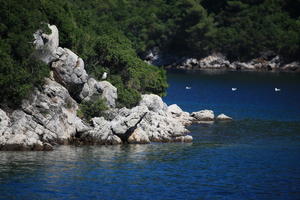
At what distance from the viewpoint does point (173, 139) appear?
253 ft

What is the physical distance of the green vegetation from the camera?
76812 millimetres

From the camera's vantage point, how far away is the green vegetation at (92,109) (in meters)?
76.8

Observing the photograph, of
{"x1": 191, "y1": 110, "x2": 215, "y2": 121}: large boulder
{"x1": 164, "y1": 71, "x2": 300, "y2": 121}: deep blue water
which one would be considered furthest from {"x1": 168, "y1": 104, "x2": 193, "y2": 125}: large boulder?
{"x1": 164, "y1": 71, "x2": 300, "y2": 121}: deep blue water

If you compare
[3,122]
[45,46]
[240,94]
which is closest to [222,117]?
[45,46]

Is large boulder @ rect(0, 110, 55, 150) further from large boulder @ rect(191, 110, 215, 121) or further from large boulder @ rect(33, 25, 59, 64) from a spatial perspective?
large boulder @ rect(191, 110, 215, 121)

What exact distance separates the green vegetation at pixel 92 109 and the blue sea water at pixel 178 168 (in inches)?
266

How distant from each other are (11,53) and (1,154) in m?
12.8

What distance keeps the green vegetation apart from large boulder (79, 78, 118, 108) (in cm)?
100

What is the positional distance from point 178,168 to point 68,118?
15.1m

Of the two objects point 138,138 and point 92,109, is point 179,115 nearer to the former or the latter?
point 92,109

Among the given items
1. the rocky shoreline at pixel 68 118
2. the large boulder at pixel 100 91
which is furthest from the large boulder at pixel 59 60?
the large boulder at pixel 100 91

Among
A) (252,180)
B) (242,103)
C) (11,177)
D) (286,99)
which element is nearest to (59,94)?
(11,177)

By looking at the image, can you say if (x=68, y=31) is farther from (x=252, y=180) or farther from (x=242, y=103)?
(x=242, y=103)

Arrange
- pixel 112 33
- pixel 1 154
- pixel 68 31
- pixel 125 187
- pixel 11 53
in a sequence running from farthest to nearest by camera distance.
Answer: pixel 112 33
pixel 68 31
pixel 11 53
pixel 1 154
pixel 125 187
